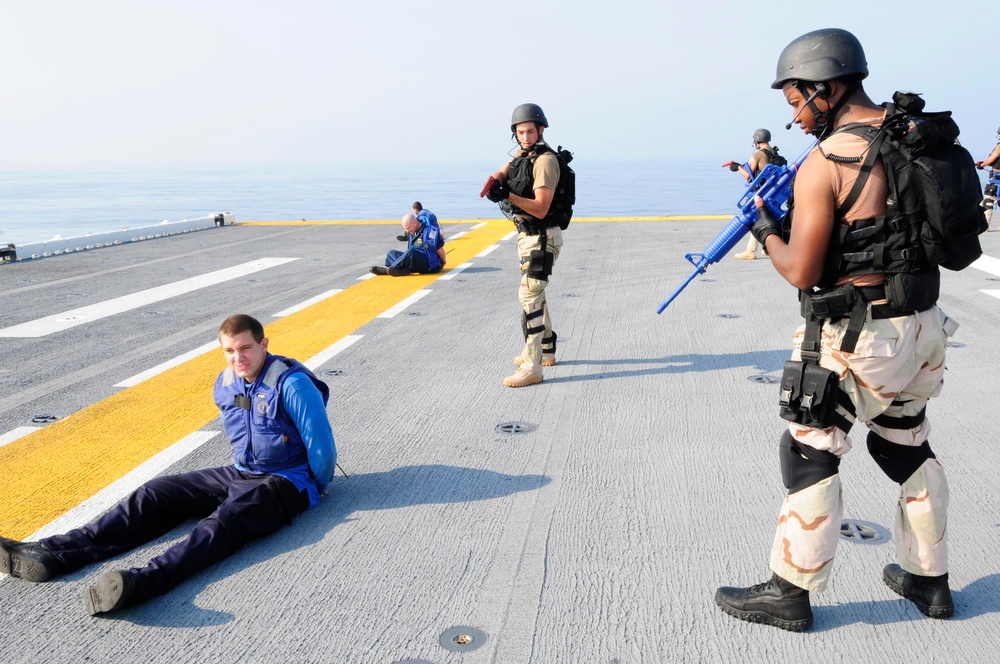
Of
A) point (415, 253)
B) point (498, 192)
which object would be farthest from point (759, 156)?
point (498, 192)

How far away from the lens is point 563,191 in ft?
19.4

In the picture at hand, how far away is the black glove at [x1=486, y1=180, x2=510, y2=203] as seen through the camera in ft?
18.8

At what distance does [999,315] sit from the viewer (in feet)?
25.2

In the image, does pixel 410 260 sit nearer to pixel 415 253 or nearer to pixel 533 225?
pixel 415 253

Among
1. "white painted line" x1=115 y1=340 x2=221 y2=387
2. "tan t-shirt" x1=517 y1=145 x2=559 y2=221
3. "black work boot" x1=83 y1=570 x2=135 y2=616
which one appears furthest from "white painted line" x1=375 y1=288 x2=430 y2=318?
"black work boot" x1=83 y1=570 x2=135 y2=616

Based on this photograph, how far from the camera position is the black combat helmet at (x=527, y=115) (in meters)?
5.82

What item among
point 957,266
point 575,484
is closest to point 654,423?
point 575,484

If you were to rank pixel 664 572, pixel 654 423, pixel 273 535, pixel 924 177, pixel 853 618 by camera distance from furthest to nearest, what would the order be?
pixel 654 423, pixel 273 535, pixel 664 572, pixel 853 618, pixel 924 177

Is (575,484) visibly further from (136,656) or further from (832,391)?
(136,656)

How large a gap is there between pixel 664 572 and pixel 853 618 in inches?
27.2

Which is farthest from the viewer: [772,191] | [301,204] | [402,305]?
[301,204]

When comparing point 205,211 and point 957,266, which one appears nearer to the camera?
point 957,266

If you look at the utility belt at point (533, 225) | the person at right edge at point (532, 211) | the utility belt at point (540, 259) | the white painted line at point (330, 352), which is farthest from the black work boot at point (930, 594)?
the white painted line at point (330, 352)

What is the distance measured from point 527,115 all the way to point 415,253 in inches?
206
